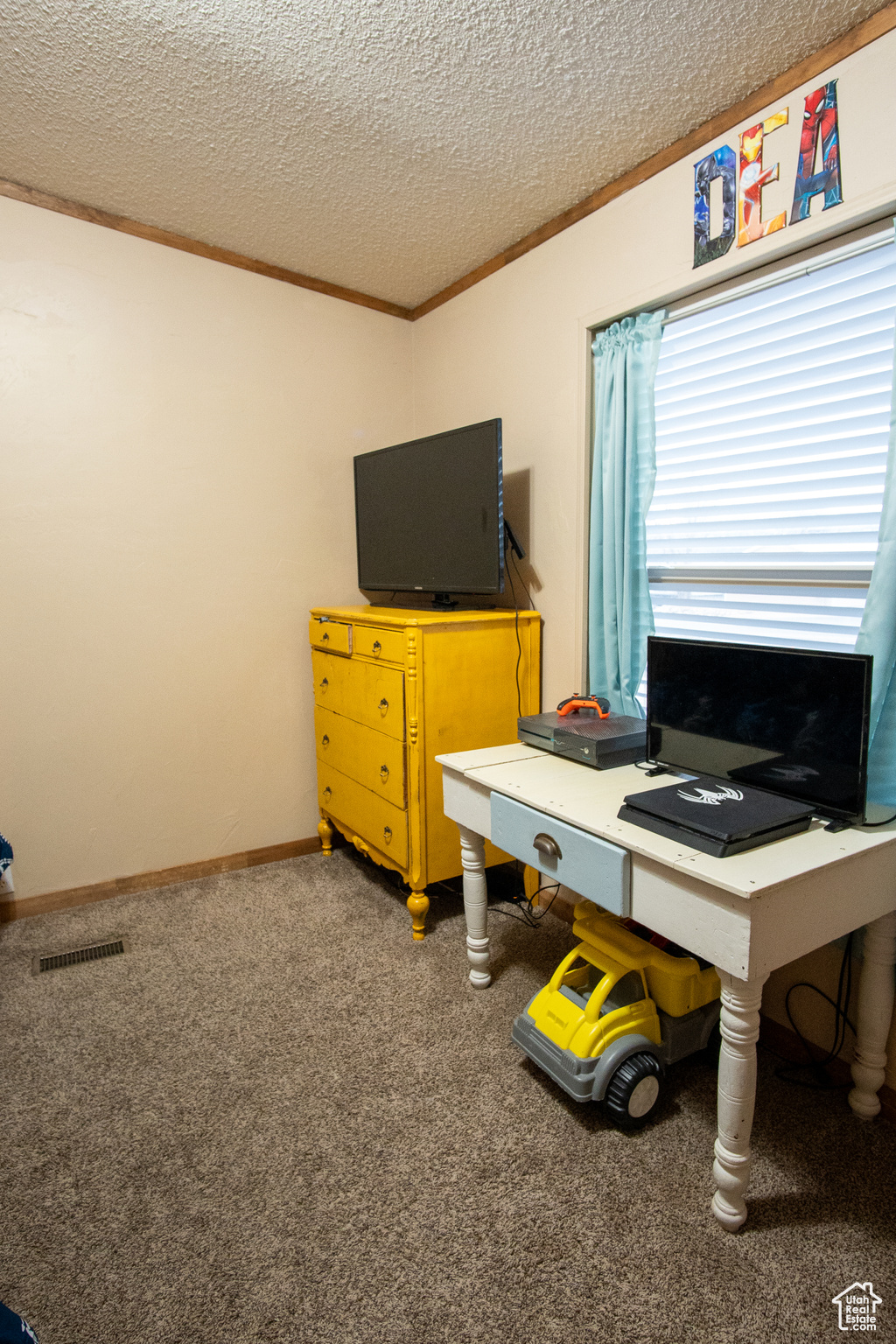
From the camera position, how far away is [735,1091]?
3.91ft

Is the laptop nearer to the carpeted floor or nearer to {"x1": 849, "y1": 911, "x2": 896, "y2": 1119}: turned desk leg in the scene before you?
{"x1": 849, "y1": 911, "x2": 896, "y2": 1119}: turned desk leg

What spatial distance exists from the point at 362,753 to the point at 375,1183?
1.37 metres

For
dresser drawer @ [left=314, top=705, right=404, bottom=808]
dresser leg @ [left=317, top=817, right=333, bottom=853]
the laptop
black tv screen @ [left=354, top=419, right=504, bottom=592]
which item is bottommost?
dresser leg @ [left=317, top=817, right=333, bottom=853]

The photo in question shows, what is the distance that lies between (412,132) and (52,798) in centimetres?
244

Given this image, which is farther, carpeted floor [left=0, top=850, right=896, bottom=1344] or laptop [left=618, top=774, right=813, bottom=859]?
laptop [left=618, top=774, right=813, bottom=859]

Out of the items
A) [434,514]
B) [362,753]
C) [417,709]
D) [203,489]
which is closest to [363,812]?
[362,753]

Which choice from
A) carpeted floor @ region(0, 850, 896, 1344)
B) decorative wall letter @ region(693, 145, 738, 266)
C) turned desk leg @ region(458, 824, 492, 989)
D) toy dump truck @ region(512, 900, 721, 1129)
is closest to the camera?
carpeted floor @ region(0, 850, 896, 1344)

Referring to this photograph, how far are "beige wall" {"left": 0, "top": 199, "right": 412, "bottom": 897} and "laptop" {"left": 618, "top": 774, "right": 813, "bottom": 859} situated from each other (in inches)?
74.0

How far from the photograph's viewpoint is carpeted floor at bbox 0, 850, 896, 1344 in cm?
112

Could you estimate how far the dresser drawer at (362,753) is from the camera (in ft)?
7.49

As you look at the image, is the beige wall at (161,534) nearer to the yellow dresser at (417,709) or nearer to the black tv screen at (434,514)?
the black tv screen at (434,514)

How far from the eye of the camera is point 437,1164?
4.57ft

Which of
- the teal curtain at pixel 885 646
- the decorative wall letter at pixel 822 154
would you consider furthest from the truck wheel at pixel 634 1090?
the decorative wall letter at pixel 822 154

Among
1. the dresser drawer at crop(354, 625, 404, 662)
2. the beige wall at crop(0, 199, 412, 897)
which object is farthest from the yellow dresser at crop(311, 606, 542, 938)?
the beige wall at crop(0, 199, 412, 897)
